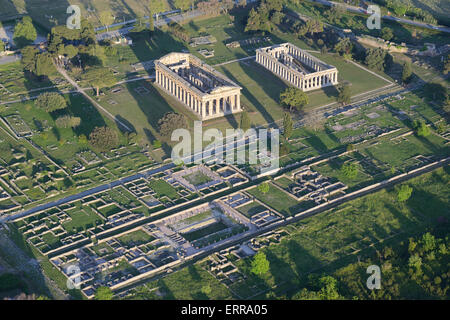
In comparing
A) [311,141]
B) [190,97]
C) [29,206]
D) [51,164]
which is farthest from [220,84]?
[29,206]

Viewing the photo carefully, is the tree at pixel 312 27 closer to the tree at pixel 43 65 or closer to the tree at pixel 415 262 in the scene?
the tree at pixel 43 65

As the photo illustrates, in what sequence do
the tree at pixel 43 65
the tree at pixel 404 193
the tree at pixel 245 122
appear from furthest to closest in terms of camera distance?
the tree at pixel 43 65 → the tree at pixel 245 122 → the tree at pixel 404 193

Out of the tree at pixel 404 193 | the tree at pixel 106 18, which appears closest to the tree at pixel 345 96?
the tree at pixel 404 193

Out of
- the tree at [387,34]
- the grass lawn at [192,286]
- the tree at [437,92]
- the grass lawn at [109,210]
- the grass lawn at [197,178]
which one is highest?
the tree at [387,34]

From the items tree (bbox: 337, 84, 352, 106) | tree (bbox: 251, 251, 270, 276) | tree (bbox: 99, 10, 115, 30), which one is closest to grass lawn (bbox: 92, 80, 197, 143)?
tree (bbox: 337, 84, 352, 106)

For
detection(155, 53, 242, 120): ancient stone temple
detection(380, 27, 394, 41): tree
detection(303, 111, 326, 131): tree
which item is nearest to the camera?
detection(303, 111, 326, 131): tree

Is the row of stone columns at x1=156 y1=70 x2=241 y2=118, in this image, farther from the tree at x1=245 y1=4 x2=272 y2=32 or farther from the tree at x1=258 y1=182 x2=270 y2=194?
the tree at x1=245 y1=4 x2=272 y2=32
